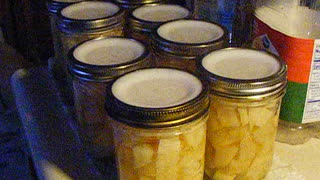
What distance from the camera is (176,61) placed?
518 millimetres

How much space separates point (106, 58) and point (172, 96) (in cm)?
13

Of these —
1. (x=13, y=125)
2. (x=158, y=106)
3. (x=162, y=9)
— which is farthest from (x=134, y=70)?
(x=13, y=125)

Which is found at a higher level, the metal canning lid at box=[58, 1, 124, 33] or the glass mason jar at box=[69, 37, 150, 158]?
the metal canning lid at box=[58, 1, 124, 33]

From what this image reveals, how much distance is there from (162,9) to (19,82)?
253 mm

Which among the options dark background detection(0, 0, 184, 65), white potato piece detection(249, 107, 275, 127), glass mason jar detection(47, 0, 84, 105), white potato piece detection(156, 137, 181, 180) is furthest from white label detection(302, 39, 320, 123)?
dark background detection(0, 0, 184, 65)

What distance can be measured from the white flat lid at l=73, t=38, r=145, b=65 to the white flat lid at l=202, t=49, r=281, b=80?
9 cm

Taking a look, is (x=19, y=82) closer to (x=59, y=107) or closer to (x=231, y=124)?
(x=59, y=107)

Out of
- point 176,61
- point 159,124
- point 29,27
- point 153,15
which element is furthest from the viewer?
point 29,27

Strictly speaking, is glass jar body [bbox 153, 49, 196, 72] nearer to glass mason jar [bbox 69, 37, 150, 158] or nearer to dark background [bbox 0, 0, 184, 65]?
glass mason jar [bbox 69, 37, 150, 158]

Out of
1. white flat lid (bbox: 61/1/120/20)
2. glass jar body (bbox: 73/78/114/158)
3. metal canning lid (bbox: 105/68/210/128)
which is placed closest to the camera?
metal canning lid (bbox: 105/68/210/128)

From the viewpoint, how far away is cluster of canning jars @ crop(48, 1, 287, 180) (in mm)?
411

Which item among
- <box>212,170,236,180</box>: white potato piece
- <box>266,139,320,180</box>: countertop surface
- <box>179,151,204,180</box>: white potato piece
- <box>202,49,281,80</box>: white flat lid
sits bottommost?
<box>266,139,320,180</box>: countertop surface

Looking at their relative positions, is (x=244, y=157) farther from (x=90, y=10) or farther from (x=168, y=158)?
(x=90, y=10)

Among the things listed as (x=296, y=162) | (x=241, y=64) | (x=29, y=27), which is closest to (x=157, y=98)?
(x=241, y=64)
